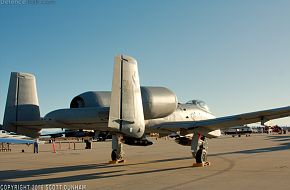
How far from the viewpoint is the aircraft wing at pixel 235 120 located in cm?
1281

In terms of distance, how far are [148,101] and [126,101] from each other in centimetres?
158

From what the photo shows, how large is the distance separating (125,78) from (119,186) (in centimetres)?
367

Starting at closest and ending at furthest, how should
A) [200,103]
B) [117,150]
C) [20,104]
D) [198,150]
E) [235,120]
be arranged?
[20,104] → [235,120] → [198,150] → [117,150] → [200,103]

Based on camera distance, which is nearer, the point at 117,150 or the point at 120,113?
the point at 120,113

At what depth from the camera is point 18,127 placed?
13.1 meters

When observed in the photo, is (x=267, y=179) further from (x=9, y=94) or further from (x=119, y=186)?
(x=9, y=94)

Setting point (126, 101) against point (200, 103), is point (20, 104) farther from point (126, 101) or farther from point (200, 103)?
point (200, 103)

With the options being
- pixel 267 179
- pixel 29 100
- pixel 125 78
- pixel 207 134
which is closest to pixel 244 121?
pixel 207 134

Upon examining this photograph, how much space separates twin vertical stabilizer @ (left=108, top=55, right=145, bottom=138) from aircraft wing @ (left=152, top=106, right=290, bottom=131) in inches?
135

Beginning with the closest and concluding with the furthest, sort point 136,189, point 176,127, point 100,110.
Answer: point 136,189 → point 100,110 → point 176,127

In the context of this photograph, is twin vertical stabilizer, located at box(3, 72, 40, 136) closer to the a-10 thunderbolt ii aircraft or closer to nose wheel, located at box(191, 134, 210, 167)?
the a-10 thunderbolt ii aircraft

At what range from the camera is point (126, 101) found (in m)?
11.2

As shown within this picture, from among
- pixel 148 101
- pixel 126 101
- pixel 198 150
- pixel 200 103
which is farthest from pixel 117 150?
pixel 126 101

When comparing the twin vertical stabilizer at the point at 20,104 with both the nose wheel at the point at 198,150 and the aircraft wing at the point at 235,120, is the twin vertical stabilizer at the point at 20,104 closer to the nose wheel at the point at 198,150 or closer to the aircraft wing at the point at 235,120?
the aircraft wing at the point at 235,120
